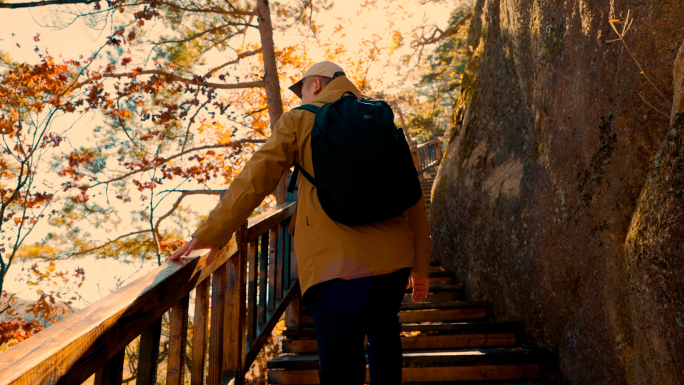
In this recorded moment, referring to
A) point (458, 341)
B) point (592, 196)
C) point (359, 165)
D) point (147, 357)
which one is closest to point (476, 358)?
point (458, 341)

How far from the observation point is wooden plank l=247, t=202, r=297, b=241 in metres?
2.69

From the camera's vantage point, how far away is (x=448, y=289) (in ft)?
15.2

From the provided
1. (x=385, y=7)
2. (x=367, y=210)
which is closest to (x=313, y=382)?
(x=367, y=210)

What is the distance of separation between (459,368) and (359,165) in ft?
5.85

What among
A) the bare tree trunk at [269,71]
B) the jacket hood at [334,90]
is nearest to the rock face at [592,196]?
the jacket hood at [334,90]

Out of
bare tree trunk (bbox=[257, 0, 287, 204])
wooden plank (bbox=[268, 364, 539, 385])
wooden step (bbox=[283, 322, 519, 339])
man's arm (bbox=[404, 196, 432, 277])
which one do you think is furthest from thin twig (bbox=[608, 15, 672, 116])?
bare tree trunk (bbox=[257, 0, 287, 204])

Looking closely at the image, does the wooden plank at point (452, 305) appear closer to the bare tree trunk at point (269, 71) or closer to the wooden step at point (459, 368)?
the wooden step at point (459, 368)

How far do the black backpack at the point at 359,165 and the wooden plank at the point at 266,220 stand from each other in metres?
1.06

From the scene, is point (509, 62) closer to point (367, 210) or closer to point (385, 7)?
point (367, 210)

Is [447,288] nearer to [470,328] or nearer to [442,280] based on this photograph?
[442,280]

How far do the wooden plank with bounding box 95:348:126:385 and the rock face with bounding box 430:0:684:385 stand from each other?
192 cm

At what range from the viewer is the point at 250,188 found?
69.0 inches

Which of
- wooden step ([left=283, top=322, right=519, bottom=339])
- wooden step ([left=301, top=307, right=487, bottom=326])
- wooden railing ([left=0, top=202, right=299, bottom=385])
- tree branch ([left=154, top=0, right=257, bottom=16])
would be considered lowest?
wooden step ([left=283, top=322, right=519, bottom=339])

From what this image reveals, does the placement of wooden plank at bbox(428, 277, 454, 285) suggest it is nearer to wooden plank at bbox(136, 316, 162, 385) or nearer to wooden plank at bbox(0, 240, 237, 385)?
wooden plank at bbox(0, 240, 237, 385)
